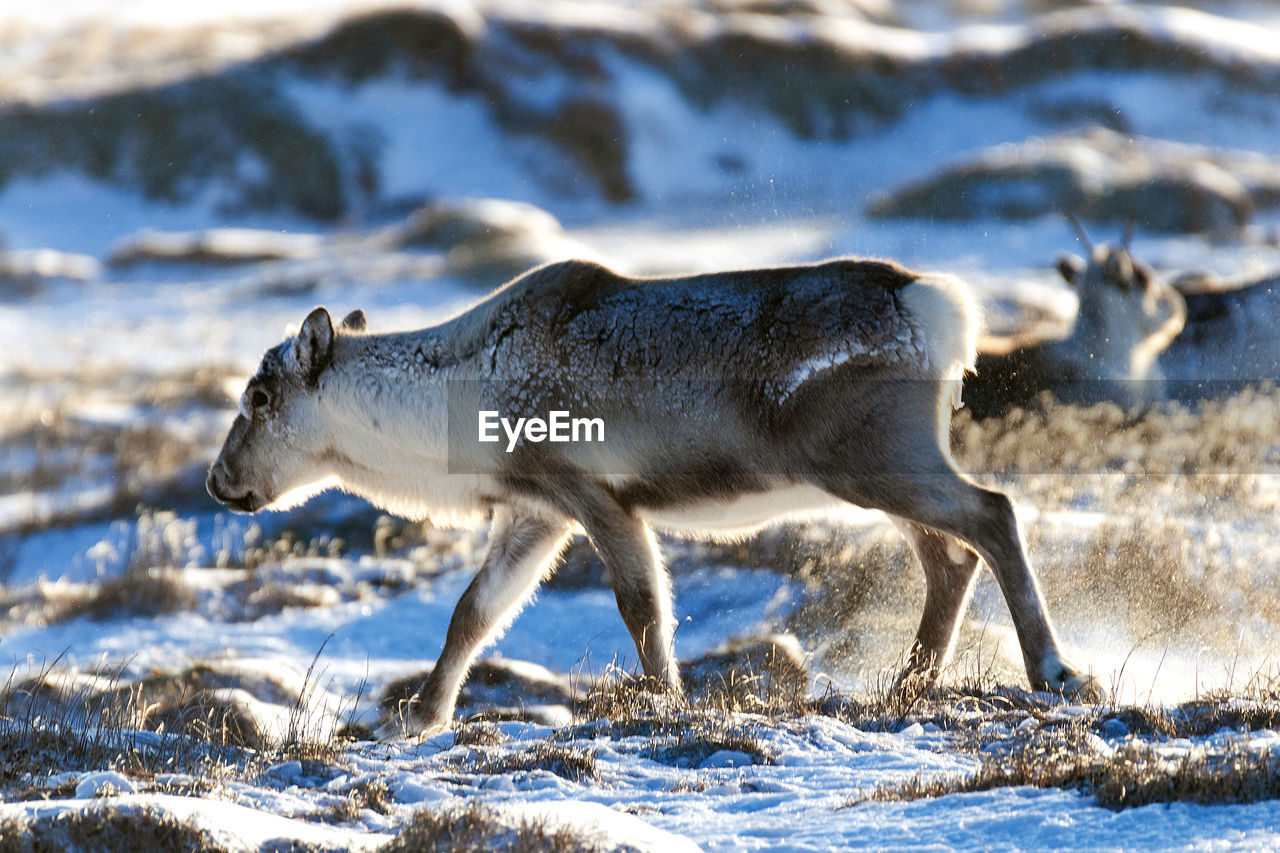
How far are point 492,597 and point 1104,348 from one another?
26.5ft

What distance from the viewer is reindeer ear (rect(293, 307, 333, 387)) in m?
6.22

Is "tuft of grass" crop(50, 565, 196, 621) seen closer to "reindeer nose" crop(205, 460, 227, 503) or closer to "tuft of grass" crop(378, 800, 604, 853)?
"reindeer nose" crop(205, 460, 227, 503)

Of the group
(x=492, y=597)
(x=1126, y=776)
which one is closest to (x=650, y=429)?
(x=492, y=597)

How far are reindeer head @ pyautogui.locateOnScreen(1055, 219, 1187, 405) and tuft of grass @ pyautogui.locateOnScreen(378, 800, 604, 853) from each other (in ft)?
31.7

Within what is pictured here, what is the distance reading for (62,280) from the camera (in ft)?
98.9

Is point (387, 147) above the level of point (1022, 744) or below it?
above

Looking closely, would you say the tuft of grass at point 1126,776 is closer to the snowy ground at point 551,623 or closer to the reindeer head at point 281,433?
the snowy ground at point 551,623

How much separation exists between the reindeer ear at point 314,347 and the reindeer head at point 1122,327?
7786 mm

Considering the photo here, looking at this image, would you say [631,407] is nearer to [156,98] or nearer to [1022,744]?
[1022,744]

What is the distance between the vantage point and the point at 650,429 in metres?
5.72

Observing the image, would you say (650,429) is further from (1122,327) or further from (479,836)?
(1122,327)

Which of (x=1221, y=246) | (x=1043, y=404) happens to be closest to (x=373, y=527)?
(x=1043, y=404)

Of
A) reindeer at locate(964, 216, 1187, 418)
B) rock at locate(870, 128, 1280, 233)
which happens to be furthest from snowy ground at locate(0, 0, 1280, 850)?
rock at locate(870, 128, 1280, 233)

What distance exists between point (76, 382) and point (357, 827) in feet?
55.2
